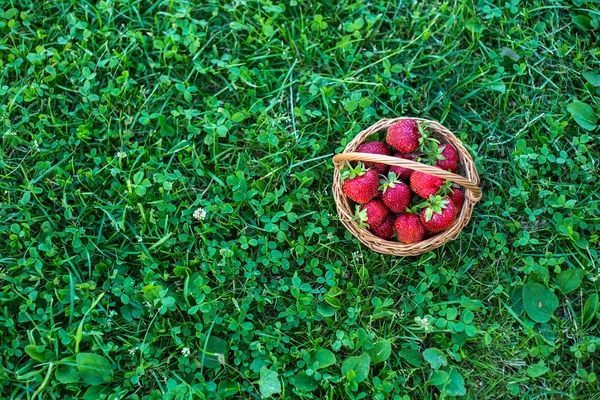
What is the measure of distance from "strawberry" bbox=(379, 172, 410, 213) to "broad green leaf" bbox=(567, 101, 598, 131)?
103cm

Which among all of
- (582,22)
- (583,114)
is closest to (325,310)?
(583,114)

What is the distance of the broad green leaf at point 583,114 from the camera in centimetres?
309

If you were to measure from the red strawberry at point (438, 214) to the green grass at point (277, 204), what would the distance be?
26 cm

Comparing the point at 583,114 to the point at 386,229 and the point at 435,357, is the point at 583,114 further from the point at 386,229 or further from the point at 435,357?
the point at 435,357

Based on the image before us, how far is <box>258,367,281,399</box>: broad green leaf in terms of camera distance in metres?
2.58

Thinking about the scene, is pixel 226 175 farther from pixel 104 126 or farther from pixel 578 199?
pixel 578 199

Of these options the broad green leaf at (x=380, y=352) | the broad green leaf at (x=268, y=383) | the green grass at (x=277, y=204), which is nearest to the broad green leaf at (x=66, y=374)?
the green grass at (x=277, y=204)

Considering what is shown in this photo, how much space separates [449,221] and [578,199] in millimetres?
790

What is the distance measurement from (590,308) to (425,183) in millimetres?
954

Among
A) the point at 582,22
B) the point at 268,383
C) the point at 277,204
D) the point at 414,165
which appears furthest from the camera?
the point at 582,22

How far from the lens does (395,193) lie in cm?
270

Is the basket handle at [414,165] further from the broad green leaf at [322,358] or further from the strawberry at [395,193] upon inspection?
the broad green leaf at [322,358]

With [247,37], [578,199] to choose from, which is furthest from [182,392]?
[578,199]

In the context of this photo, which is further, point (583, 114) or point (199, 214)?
point (583, 114)
